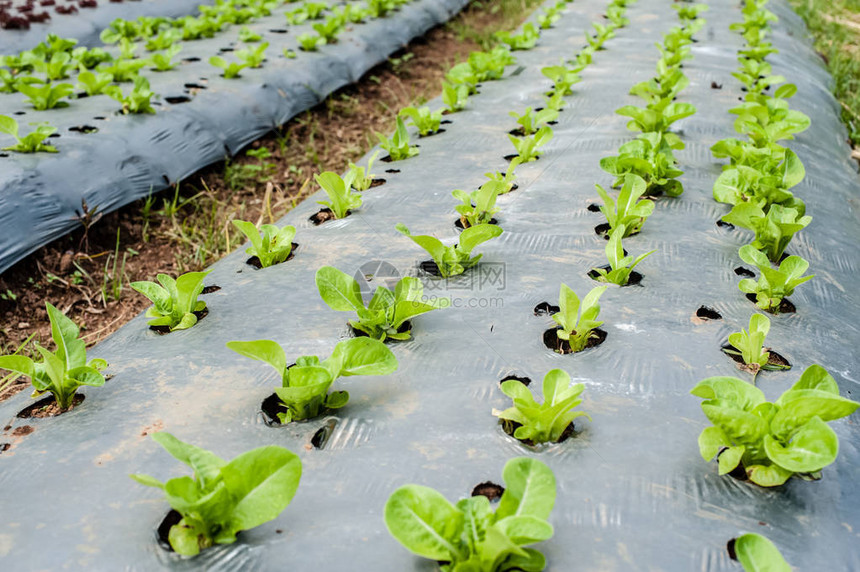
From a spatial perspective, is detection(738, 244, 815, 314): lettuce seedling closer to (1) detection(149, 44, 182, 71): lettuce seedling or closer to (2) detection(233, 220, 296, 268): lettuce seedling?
(2) detection(233, 220, 296, 268): lettuce seedling

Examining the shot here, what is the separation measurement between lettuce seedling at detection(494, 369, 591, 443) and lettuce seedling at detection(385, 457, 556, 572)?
174 mm

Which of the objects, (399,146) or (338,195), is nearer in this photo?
(338,195)

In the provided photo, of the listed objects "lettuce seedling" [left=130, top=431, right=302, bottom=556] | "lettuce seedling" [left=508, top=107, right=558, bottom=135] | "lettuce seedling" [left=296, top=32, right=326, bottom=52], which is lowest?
"lettuce seedling" [left=130, top=431, right=302, bottom=556]

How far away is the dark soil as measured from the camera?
1253mm

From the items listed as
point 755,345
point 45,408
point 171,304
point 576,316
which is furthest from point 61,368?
point 755,345

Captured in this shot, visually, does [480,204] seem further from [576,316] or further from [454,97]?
[454,97]

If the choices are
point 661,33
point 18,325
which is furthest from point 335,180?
point 661,33

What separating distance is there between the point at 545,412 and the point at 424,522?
301 millimetres

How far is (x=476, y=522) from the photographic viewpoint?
877 mm

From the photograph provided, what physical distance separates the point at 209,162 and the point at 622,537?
9.40ft

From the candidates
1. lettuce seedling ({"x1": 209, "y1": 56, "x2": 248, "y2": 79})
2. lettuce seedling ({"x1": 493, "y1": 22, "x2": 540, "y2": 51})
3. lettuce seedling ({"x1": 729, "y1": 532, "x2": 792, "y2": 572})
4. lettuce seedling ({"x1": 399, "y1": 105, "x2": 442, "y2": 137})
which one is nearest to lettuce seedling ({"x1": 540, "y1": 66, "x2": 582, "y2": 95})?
lettuce seedling ({"x1": 399, "y1": 105, "x2": 442, "y2": 137})

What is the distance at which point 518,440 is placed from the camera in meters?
1.13

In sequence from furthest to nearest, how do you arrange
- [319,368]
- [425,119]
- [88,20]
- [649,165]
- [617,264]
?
[88,20] → [425,119] → [649,165] → [617,264] → [319,368]

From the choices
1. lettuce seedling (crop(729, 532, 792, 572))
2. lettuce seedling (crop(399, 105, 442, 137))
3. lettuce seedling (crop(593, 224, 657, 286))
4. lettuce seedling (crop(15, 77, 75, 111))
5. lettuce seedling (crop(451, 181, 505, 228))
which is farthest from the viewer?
lettuce seedling (crop(15, 77, 75, 111))
